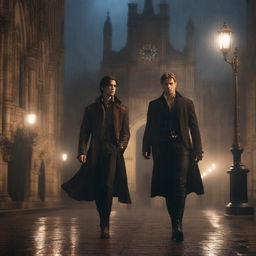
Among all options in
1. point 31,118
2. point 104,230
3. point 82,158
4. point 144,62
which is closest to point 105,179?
point 82,158

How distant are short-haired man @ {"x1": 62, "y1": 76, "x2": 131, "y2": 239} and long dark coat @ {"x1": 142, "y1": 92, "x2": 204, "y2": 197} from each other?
0.44 metres

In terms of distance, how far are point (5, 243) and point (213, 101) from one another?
1975 inches

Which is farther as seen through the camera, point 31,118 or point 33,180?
point 33,180

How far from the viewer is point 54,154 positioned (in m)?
36.4

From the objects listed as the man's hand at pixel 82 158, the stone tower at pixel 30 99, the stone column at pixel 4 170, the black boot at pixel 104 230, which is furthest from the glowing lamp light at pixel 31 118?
the black boot at pixel 104 230

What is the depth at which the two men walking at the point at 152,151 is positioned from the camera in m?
6.86

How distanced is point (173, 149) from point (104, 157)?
0.88 m

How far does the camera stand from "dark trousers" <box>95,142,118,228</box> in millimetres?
7109

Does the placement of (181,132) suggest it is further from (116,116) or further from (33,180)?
(33,180)

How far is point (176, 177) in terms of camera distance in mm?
6789

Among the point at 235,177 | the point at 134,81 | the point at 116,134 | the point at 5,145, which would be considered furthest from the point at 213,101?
the point at 116,134

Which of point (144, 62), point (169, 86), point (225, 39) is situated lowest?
point (169, 86)

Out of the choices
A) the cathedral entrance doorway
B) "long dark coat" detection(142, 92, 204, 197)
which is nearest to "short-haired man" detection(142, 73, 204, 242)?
"long dark coat" detection(142, 92, 204, 197)

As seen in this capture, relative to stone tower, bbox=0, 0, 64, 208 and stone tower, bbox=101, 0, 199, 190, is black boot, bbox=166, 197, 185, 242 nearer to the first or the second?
stone tower, bbox=0, 0, 64, 208
